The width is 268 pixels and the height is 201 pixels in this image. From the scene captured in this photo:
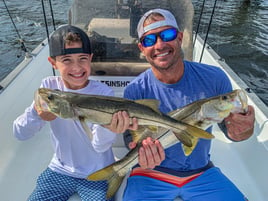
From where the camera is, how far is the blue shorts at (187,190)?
2.42 metres

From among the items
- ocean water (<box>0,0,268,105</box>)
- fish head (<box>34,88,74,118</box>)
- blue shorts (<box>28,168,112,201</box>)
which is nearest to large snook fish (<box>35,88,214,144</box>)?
fish head (<box>34,88,74,118</box>)

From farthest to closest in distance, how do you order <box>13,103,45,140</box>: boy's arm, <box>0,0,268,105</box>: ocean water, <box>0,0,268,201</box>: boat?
<box>0,0,268,105</box>: ocean water → <box>0,0,268,201</box>: boat → <box>13,103,45,140</box>: boy's arm

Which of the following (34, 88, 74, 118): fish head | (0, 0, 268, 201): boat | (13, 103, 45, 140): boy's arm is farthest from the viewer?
(0, 0, 268, 201): boat

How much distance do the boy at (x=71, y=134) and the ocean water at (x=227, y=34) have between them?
5.17 metres

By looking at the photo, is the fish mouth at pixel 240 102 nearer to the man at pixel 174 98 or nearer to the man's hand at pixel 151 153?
the man at pixel 174 98

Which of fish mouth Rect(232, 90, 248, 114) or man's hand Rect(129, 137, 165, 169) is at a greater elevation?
fish mouth Rect(232, 90, 248, 114)

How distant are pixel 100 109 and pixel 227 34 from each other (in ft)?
37.3

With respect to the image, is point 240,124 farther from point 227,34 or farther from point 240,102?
point 227,34

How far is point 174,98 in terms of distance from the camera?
99.0 inches

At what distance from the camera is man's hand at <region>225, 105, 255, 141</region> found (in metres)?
2.10

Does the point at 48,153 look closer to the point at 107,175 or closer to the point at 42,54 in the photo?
the point at 107,175

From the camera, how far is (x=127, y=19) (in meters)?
3.43

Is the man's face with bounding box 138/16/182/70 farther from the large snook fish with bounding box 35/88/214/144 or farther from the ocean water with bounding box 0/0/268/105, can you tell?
the ocean water with bounding box 0/0/268/105

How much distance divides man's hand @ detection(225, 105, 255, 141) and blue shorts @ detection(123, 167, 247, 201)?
17.6 inches
